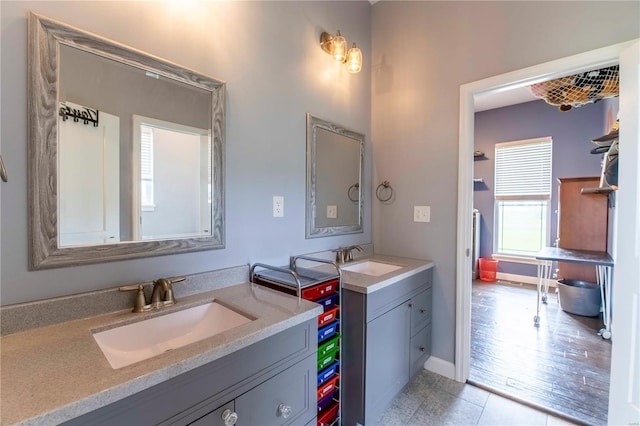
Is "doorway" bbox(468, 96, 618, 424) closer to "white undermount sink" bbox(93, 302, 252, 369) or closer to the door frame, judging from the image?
the door frame

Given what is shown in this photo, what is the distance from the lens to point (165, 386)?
73 cm

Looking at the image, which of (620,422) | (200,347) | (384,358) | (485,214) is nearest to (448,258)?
(384,358)

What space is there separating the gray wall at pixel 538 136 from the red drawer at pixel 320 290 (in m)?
4.37

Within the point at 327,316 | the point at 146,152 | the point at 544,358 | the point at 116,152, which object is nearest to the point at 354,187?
the point at 327,316

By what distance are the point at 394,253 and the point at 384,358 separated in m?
0.99

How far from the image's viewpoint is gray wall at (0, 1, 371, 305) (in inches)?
35.3

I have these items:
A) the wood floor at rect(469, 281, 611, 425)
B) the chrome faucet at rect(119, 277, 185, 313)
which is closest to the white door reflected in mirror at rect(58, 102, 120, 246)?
the chrome faucet at rect(119, 277, 185, 313)

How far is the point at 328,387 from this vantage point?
1460mm

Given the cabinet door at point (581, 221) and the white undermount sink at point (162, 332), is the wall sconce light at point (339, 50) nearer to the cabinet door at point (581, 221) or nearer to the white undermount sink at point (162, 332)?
the white undermount sink at point (162, 332)

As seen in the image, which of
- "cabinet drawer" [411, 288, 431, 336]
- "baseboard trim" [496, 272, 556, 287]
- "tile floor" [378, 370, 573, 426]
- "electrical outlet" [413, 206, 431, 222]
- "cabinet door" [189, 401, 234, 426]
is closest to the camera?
"cabinet door" [189, 401, 234, 426]

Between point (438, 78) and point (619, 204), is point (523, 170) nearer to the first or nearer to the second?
point (438, 78)

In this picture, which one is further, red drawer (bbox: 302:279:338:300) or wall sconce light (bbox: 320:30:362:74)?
wall sconce light (bbox: 320:30:362:74)

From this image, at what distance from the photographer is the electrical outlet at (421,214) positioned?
2.19 metres

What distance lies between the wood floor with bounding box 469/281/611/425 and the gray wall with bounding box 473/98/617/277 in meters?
1.54
